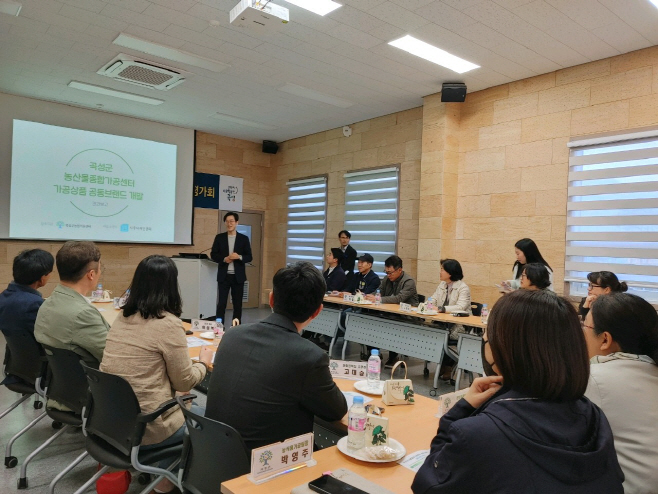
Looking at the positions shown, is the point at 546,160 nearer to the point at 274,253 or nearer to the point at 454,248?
the point at 454,248

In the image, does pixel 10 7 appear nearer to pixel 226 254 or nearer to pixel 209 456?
pixel 226 254

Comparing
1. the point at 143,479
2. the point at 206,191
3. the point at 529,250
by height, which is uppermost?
the point at 206,191

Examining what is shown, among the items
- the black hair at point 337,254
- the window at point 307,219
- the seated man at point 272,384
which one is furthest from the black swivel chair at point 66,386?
the window at point 307,219

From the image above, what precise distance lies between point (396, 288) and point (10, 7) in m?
4.93

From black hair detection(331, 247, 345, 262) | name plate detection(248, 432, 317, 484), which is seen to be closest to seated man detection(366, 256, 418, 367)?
black hair detection(331, 247, 345, 262)

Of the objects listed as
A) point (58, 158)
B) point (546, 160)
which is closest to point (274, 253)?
point (58, 158)

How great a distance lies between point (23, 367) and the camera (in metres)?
2.74

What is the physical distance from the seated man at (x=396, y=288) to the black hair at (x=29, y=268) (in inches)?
138

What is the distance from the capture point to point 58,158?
7031mm

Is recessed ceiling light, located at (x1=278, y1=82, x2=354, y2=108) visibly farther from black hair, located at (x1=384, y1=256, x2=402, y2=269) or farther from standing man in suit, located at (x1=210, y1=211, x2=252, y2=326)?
black hair, located at (x1=384, y1=256, x2=402, y2=269)

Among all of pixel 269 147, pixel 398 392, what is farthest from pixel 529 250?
pixel 269 147

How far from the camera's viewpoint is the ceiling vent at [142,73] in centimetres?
539

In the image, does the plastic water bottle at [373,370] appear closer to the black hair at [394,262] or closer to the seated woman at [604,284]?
the seated woman at [604,284]

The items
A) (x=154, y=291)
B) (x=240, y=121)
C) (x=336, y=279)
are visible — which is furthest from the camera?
(x=240, y=121)
